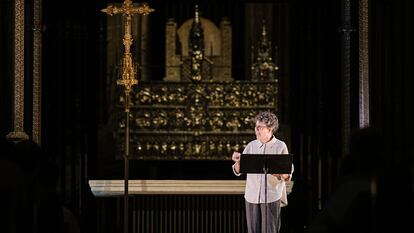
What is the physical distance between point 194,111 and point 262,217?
448 centimetres

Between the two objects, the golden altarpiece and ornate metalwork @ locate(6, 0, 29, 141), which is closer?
ornate metalwork @ locate(6, 0, 29, 141)

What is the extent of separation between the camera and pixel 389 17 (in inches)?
332

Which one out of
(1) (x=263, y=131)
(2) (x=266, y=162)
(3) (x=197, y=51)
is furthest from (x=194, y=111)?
(2) (x=266, y=162)

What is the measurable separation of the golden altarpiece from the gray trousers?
4082mm

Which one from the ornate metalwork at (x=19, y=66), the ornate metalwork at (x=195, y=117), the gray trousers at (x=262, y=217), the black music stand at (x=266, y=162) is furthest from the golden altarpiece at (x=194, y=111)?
the black music stand at (x=266, y=162)

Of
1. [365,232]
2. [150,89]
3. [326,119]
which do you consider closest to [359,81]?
[326,119]

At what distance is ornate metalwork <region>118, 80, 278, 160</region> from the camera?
43.8 ft

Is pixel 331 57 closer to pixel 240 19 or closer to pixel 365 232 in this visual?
pixel 240 19

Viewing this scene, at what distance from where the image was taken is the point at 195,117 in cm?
1345

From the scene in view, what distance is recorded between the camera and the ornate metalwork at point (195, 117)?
43.8ft

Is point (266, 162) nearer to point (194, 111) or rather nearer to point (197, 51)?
point (194, 111)

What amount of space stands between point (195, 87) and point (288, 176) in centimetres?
460

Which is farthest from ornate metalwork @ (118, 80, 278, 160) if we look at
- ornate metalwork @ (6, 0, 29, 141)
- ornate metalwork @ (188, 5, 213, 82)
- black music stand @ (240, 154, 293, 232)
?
black music stand @ (240, 154, 293, 232)

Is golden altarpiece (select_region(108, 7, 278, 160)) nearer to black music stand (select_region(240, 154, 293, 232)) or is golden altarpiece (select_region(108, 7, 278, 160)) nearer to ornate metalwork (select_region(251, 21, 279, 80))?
ornate metalwork (select_region(251, 21, 279, 80))
